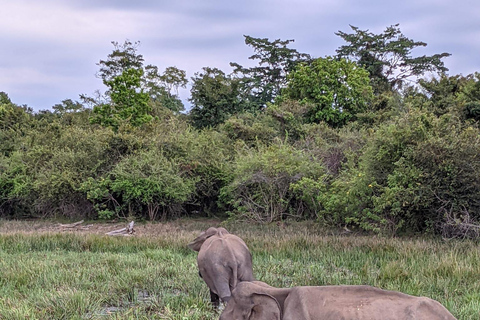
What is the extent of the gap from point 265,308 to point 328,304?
0.49 meters

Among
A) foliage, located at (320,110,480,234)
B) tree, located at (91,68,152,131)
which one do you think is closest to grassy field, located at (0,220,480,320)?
foliage, located at (320,110,480,234)

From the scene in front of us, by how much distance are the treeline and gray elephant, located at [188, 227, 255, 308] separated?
6942mm

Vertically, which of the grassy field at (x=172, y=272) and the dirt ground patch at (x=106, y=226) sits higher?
the grassy field at (x=172, y=272)

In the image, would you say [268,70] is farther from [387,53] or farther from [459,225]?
[459,225]

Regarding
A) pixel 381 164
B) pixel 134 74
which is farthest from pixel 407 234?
pixel 134 74

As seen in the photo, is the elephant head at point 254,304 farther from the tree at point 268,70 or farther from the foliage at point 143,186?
the tree at point 268,70

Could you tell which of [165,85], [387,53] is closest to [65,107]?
[165,85]

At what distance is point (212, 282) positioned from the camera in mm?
5977

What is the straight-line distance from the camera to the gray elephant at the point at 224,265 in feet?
19.2

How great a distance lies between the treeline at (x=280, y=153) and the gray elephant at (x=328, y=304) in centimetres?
901

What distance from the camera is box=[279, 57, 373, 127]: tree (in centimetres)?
2823

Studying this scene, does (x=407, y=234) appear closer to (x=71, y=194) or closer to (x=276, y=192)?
(x=276, y=192)

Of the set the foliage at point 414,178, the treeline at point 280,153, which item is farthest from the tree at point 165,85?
the foliage at point 414,178

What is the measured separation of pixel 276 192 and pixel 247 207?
1323mm
